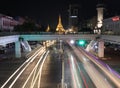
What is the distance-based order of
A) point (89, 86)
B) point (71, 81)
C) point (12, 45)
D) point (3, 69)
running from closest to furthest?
point (89, 86) < point (71, 81) < point (3, 69) < point (12, 45)

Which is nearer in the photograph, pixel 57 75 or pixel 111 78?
pixel 111 78

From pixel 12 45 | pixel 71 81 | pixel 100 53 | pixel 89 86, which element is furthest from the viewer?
pixel 12 45

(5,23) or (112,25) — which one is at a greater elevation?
(5,23)

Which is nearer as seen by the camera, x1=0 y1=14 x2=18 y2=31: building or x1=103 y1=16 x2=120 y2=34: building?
A: x1=103 y1=16 x2=120 y2=34: building

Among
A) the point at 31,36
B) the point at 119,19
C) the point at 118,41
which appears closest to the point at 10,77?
the point at 118,41

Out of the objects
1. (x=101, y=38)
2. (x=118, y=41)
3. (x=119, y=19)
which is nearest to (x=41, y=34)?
(x=101, y=38)

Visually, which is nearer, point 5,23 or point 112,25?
point 112,25

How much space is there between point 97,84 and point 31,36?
201 feet

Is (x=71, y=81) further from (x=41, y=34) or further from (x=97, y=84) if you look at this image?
(x=41, y=34)

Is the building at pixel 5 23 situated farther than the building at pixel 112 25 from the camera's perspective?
Yes

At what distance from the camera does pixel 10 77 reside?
55500 millimetres

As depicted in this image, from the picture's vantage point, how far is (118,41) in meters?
74.2

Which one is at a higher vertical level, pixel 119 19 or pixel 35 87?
pixel 119 19

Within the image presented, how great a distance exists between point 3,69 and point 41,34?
3841 centimetres
